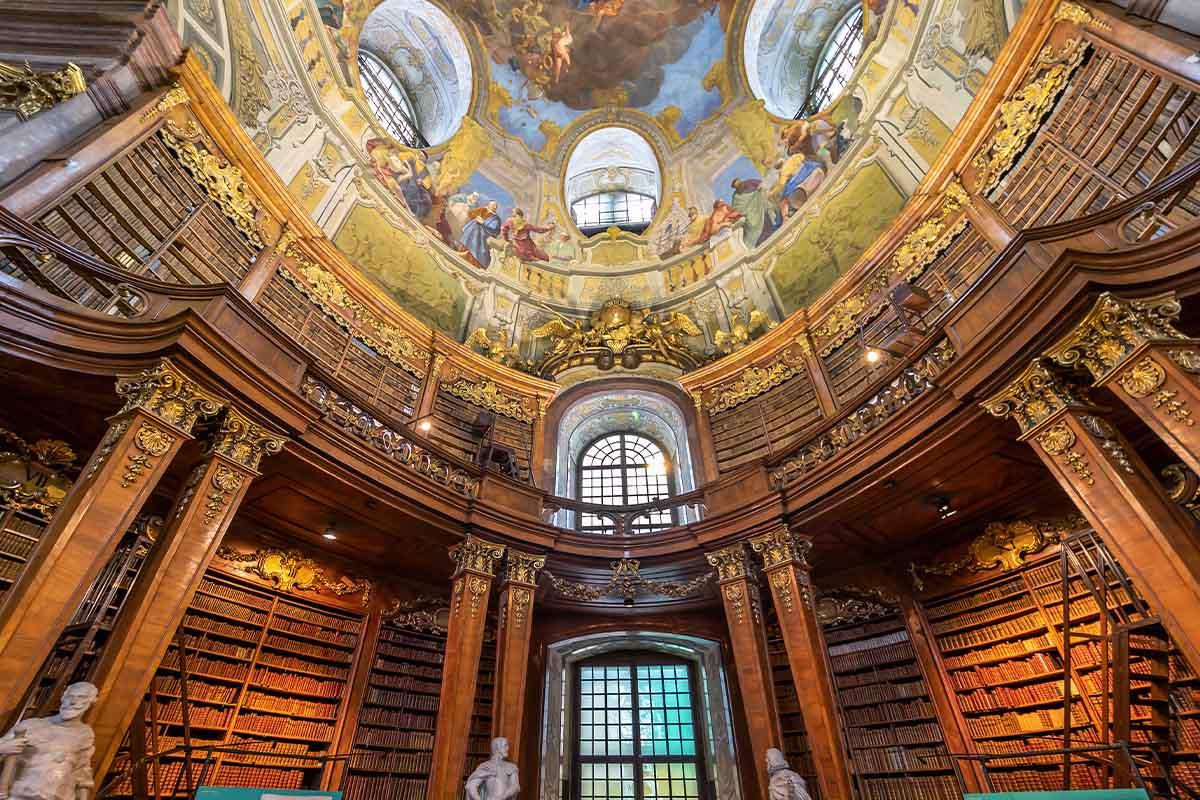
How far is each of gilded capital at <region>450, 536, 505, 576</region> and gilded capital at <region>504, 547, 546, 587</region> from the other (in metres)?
0.17

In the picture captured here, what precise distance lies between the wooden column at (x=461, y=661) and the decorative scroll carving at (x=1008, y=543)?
18.6ft

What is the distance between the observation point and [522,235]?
12.9 meters

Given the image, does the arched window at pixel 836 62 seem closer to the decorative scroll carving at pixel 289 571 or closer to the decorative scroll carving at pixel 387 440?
the decorative scroll carving at pixel 387 440

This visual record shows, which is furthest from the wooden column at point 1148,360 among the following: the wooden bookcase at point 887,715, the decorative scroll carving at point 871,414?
the wooden bookcase at point 887,715

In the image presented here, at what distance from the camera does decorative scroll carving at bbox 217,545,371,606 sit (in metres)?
6.64

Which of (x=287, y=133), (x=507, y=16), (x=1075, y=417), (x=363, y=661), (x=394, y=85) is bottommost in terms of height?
(x=363, y=661)

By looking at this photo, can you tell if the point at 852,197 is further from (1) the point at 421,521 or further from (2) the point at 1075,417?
(1) the point at 421,521

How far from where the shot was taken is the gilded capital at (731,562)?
7.12 metres

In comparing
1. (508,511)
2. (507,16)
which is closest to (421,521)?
(508,511)

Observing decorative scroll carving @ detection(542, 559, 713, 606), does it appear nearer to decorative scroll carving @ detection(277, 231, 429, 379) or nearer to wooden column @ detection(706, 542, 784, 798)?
wooden column @ detection(706, 542, 784, 798)

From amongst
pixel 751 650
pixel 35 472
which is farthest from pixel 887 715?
pixel 35 472

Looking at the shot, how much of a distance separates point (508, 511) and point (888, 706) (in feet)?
17.1

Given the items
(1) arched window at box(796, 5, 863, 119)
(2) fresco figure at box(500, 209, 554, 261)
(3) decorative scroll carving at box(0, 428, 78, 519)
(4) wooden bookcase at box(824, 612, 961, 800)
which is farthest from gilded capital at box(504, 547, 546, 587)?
(1) arched window at box(796, 5, 863, 119)

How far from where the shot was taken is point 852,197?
32.6ft
